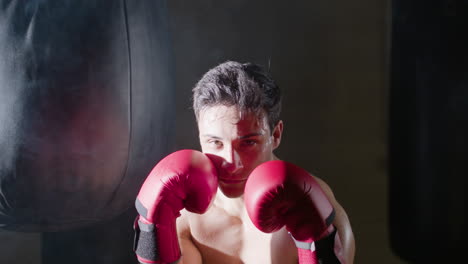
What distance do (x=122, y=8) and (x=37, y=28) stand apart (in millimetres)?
238

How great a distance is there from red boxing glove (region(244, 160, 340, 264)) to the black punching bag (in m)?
0.47

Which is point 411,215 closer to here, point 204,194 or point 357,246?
point 357,246

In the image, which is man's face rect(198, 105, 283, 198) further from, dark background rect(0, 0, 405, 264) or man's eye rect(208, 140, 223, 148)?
dark background rect(0, 0, 405, 264)

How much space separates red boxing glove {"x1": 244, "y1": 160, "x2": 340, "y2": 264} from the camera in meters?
0.76

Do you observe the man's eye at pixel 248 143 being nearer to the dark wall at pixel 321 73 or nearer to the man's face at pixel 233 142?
the man's face at pixel 233 142

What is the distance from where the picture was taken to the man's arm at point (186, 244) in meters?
0.99

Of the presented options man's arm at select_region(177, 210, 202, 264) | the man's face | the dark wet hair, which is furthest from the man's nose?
man's arm at select_region(177, 210, 202, 264)

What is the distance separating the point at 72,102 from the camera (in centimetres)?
93

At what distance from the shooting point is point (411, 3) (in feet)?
3.53

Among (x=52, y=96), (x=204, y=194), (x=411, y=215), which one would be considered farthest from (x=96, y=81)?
(x=411, y=215)

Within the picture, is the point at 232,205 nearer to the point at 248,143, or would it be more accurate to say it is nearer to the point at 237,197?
the point at 237,197

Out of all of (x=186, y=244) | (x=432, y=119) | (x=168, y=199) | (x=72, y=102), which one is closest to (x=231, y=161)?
(x=168, y=199)

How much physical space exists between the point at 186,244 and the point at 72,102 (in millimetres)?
511

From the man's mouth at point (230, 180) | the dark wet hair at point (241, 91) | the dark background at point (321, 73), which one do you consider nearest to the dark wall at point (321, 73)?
the dark background at point (321, 73)
